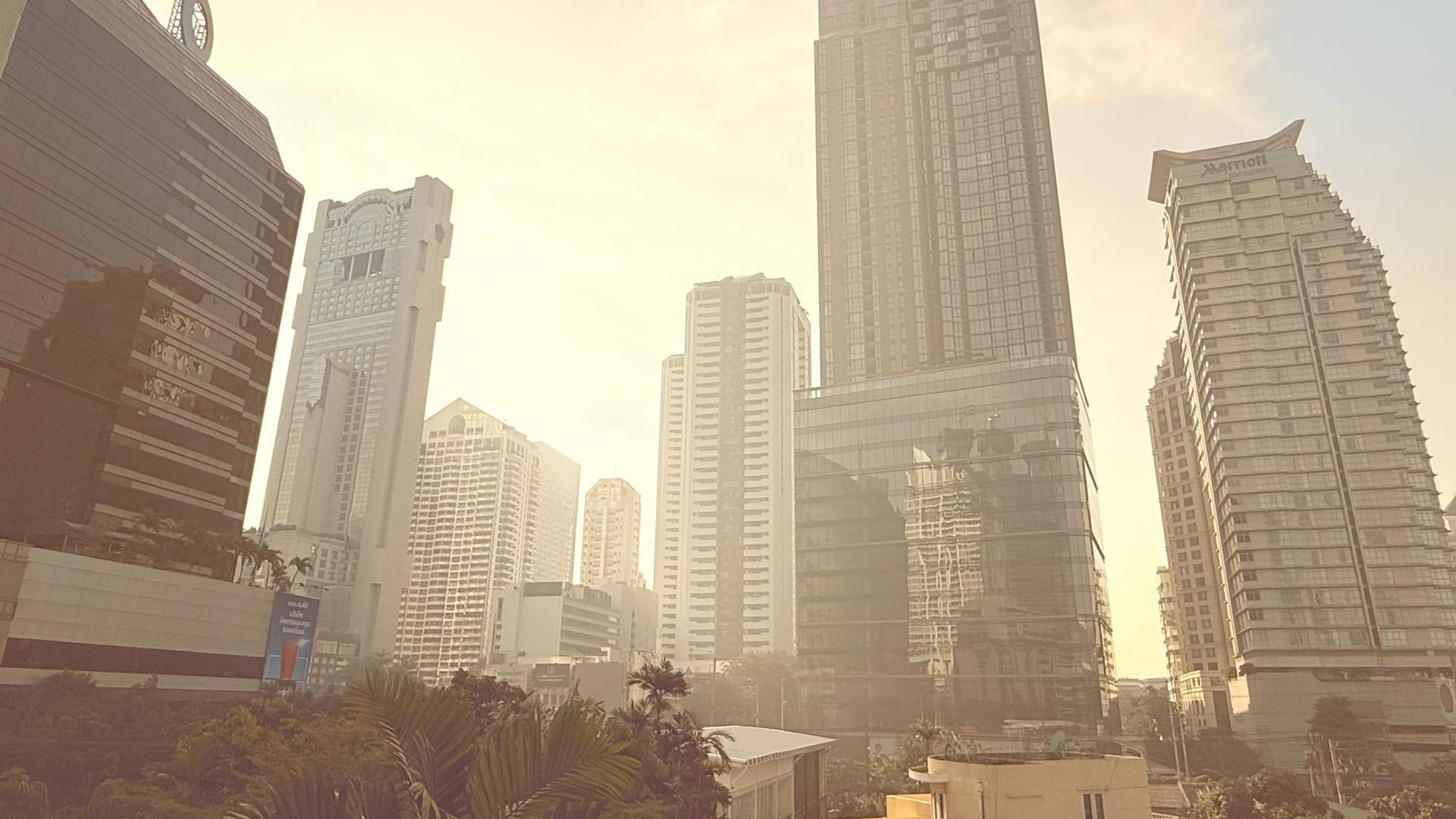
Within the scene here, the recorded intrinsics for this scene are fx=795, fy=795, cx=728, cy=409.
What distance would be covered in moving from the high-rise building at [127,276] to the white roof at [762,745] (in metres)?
45.4

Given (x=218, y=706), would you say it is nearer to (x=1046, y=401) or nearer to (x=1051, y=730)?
(x=1051, y=730)

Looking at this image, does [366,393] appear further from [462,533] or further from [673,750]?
[673,750]

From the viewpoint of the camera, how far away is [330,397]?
144 m

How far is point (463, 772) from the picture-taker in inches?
159

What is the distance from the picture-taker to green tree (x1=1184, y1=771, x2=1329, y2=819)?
109ft

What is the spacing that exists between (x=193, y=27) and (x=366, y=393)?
266 ft

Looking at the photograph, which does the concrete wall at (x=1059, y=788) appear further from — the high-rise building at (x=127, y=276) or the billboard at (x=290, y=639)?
the billboard at (x=290, y=639)

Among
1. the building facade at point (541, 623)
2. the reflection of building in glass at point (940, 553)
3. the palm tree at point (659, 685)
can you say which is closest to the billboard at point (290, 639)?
the palm tree at point (659, 685)

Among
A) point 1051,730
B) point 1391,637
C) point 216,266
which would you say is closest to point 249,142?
point 216,266

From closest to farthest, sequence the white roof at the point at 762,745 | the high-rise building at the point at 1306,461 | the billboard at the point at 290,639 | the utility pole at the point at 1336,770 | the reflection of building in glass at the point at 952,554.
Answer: the white roof at the point at 762,745
the billboard at the point at 290,639
the utility pole at the point at 1336,770
the high-rise building at the point at 1306,461
the reflection of building in glass at the point at 952,554

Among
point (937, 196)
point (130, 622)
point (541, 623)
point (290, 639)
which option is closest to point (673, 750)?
point (130, 622)

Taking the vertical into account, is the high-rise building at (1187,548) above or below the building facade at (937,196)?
below

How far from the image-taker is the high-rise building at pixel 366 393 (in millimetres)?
136000

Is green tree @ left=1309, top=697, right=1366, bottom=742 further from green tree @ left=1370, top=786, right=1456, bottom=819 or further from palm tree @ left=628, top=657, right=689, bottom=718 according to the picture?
palm tree @ left=628, top=657, right=689, bottom=718
